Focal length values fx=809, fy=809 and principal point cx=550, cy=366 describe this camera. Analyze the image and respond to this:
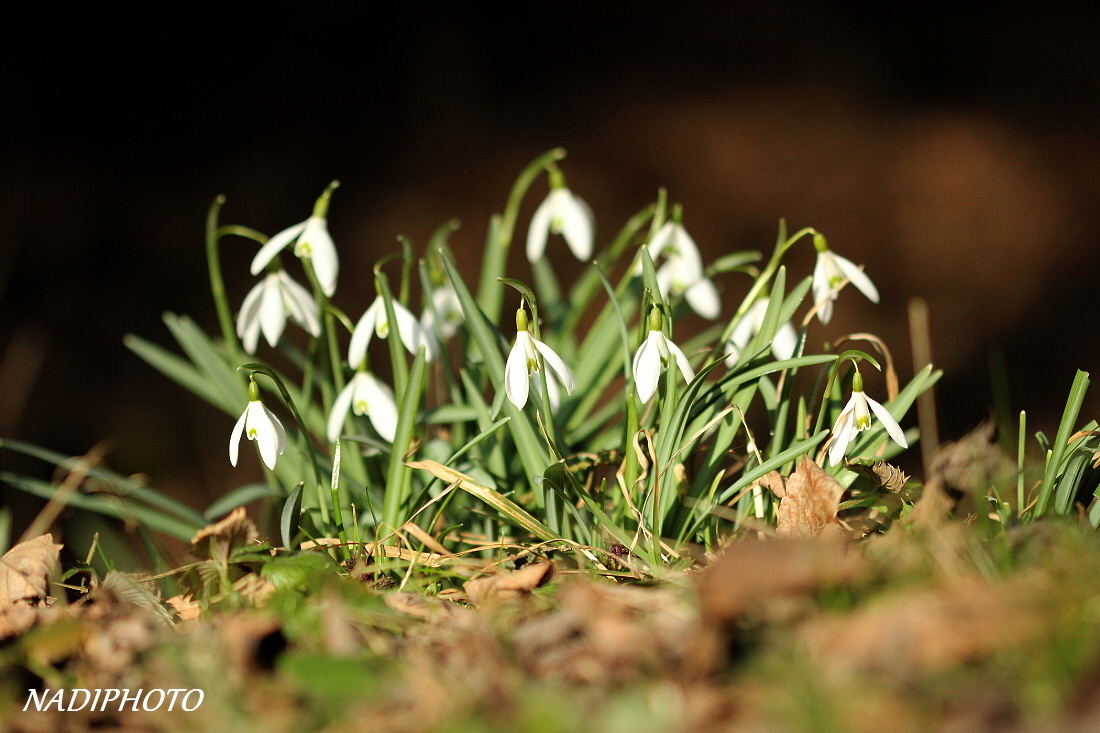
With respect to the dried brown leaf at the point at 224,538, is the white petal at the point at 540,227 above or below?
above

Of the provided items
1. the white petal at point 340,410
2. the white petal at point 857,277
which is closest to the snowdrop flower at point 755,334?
the white petal at point 857,277

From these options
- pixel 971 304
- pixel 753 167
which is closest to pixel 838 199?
pixel 753 167

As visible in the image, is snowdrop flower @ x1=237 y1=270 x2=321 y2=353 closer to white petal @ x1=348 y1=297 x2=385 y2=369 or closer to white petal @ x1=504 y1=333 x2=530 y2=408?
white petal @ x1=348 y1=297 x2=385 y2=369

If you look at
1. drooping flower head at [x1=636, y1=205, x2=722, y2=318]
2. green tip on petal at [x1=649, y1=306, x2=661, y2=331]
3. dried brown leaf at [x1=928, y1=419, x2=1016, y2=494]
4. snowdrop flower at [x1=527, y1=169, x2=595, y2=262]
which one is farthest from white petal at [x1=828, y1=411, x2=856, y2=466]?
snowdrop flower at [x1=527, y1=169, x2=595, y2=262]

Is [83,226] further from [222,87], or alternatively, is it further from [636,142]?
[636,142]

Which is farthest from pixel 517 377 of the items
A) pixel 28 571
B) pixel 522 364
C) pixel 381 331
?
pixel 28 571

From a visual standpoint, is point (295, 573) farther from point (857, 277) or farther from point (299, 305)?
point (857, 277)

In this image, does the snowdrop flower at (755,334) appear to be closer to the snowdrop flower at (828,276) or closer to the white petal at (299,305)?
the snowdrop flower at (828,276)
